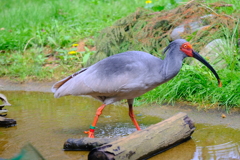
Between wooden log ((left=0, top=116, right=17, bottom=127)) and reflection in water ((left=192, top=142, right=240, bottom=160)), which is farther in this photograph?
wooden log ((left=0, top=116, right=17, bottom=127))

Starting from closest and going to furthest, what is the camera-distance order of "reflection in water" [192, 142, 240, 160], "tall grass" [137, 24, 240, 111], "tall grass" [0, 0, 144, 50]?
"reflection in water" [192, 142, 240, 160] → "tall grass" [137, 24, 240, 111] → "tall grass" [0, 0, 144, 50]

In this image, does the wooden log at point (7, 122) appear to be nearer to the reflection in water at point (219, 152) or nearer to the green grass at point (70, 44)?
the green grass at point (70, 44)

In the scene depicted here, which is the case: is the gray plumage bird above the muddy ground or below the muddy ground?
above

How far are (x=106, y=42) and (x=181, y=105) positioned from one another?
2.55m

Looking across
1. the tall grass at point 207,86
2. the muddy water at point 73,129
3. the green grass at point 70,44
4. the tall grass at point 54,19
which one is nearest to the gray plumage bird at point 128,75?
the muddy water at point 73,129

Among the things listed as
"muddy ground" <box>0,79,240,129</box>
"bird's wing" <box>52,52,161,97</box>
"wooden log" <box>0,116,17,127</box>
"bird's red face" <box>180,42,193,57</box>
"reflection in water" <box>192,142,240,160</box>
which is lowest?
"muddy ground" <box>0,79,240,129</box>

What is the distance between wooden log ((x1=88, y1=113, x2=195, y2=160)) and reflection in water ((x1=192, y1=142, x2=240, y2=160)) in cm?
30

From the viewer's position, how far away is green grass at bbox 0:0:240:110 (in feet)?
19.6

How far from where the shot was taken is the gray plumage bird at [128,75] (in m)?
4.51

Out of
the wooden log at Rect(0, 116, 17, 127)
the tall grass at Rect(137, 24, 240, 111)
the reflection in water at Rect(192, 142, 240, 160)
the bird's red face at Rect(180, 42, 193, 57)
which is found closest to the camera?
the reflection in water at Rect(192, 142, 240, 160)

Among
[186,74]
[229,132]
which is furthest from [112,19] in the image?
[229,132]

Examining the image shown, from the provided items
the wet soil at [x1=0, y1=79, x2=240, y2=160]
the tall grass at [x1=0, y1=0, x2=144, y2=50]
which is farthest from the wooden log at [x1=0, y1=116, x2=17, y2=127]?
the tall grass at [x1=0, y1=0, x2=144, y2=50]

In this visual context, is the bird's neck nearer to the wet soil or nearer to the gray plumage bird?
the gray plumage bird

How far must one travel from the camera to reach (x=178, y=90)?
6.07 meters
